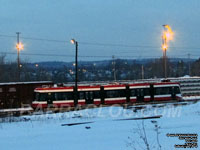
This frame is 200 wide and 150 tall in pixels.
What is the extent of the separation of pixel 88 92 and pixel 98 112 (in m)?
7.93

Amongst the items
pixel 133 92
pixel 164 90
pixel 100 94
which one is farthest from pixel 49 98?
pixel 164 90

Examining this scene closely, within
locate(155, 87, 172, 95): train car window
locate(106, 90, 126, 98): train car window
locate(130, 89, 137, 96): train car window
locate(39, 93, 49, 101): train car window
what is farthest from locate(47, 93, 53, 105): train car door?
locate(155, 87, 172, 95): train car window

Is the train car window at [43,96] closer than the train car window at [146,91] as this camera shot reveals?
Yes

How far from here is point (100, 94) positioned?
106 ft

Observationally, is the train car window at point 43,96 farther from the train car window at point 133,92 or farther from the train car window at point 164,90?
the train car window at point 164,90

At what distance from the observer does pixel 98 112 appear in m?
24.5

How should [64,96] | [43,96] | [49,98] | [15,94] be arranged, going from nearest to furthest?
[43,96]
[49,98]
[64,96]
[15,94]

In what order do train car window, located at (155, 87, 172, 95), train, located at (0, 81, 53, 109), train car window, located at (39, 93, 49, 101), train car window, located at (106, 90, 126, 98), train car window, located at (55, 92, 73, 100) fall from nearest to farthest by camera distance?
train car window, located at (39, 93, 49, 101), train car window, located at (55, 92, 73, 100), train car window, located at (106, 90, 126, 98), train car window, located at (155, 87, 172, 95), train, located at (0, 81, 53, 109)

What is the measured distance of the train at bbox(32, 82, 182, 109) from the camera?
1264 inches

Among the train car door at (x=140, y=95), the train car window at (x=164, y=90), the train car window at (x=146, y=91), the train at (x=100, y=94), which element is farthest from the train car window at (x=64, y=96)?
the train car window at (x=164, y=90)

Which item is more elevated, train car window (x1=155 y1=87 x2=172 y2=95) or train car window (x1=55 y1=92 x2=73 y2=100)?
train car window (x1=155 y1=87 x2=172 y2=95)

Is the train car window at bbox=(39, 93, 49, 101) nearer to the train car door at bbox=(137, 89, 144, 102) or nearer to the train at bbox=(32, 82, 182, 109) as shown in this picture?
the train at bbox=(32, 82, 182, 109)

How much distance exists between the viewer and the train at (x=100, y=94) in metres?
32.1

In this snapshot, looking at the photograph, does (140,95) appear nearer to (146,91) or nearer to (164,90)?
(146,91)
